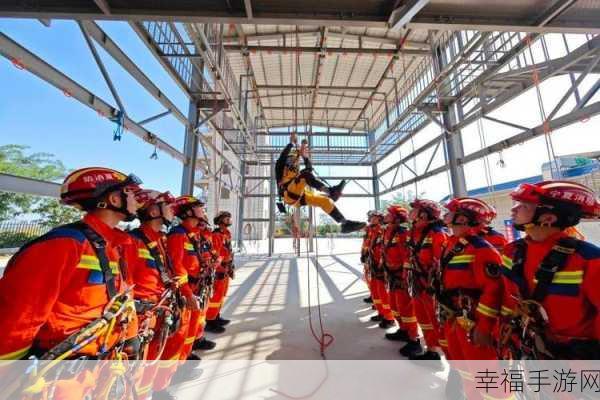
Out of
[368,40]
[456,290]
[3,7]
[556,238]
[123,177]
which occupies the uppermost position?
[368,40]

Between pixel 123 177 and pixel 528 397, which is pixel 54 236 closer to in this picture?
pixel 123 177

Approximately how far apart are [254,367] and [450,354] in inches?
93.4

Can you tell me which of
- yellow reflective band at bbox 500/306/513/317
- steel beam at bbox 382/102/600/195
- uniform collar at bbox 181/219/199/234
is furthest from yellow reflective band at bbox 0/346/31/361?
steel beam at bbox 382/102/600/195

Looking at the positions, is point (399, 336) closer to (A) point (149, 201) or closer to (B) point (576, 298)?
(B) point (576, 298)

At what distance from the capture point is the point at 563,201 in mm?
1599

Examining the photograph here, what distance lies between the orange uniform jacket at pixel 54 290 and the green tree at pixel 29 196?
279 cm

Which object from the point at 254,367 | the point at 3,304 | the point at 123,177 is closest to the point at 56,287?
the point at 3,304

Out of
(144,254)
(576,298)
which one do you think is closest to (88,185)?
(144,254)

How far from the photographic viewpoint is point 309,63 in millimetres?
9891

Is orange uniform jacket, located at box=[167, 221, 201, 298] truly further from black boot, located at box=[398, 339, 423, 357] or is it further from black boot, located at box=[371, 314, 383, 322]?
black boot, located at box=[371, 314, 383, 322]

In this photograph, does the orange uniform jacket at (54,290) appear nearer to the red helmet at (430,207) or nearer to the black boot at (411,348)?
the red helmet at (430,207)

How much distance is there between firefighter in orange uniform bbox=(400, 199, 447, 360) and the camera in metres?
3.14

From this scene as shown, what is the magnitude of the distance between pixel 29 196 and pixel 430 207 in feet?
18.5

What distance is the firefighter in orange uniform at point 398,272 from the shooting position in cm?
374
